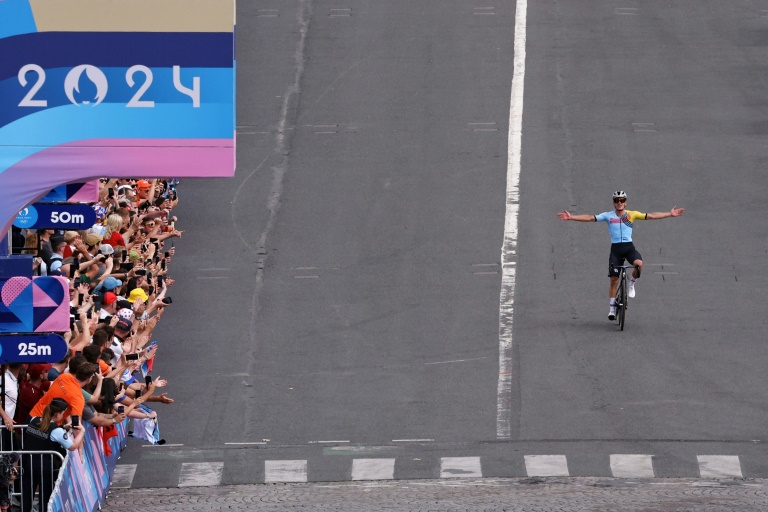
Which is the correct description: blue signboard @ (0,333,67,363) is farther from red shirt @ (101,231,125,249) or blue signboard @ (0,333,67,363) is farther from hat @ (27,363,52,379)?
red shirt @ (101,231,125,249)

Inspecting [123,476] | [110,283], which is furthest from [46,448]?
[110,283]

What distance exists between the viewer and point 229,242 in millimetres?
29062

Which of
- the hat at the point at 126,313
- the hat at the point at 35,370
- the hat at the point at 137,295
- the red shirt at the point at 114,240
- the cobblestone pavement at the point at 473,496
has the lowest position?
the cobblestone pavement at the point at 473,496

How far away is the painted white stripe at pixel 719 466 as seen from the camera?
18.8 metres

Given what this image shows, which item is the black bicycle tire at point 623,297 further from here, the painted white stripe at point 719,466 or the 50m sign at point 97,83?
the 50m sign at point 97,83

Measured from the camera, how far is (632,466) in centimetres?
1911

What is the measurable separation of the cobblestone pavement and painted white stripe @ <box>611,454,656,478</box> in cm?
29

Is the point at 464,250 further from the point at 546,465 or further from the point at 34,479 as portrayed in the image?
the point at 34,479

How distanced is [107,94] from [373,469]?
569 centimetres

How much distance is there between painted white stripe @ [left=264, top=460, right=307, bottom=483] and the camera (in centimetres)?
1878

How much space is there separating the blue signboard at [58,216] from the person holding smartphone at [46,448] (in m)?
3.30

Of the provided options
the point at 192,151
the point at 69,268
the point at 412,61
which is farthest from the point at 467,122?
the point at 192,151

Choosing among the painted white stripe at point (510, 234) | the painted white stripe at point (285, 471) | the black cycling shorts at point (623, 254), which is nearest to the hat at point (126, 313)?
the painted white stripe at point (285, 471)

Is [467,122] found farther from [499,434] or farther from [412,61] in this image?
[499,434]
